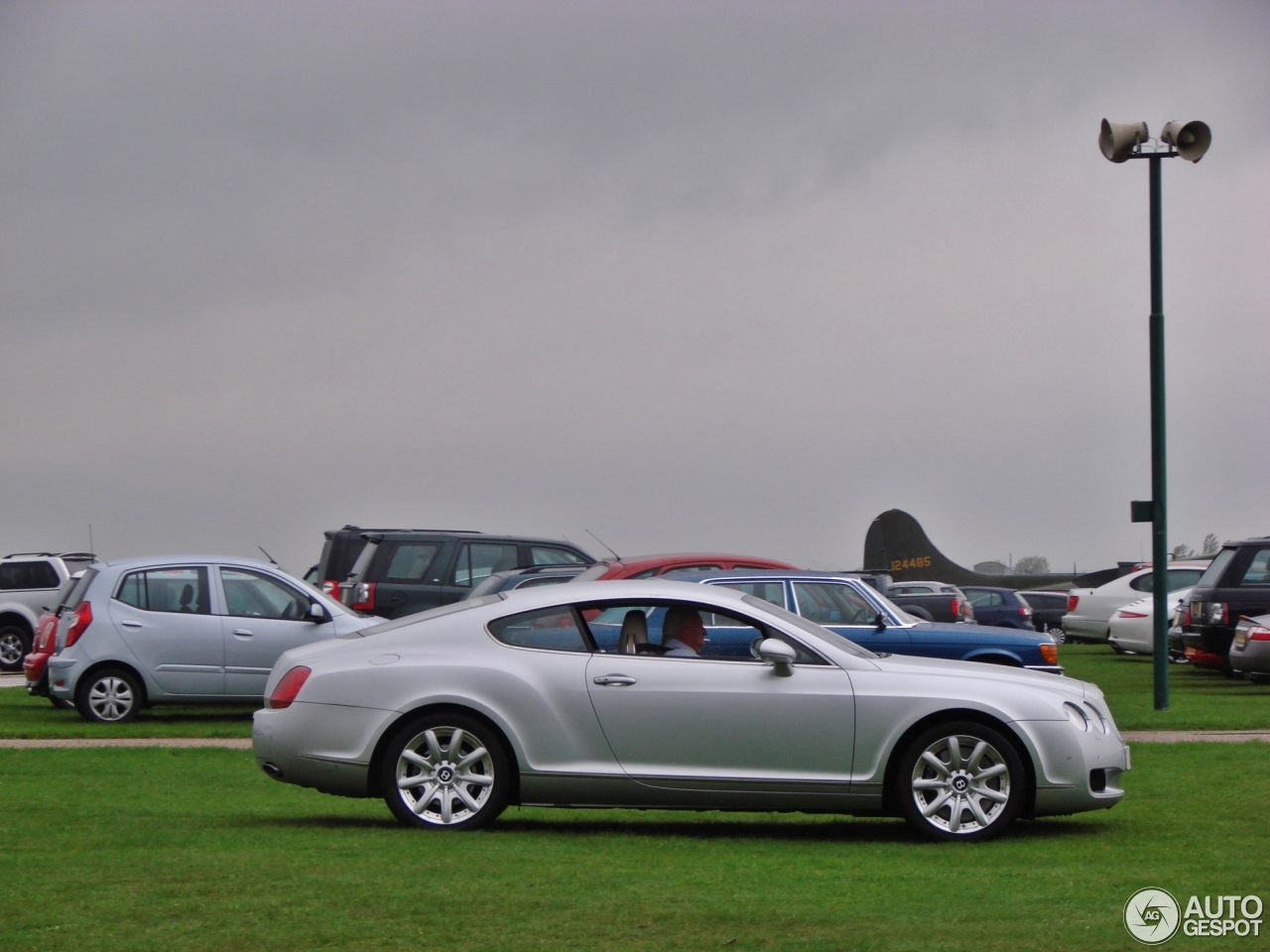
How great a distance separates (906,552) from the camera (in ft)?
190

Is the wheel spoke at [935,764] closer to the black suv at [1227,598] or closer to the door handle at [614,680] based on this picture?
the door handle at [614,680]

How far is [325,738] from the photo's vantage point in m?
8.73

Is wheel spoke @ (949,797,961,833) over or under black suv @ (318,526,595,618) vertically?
under

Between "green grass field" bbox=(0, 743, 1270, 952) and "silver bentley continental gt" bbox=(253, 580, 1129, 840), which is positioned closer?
"green grass field" bbox=(0, 743, 1270, 952)

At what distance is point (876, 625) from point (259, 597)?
6328 mm

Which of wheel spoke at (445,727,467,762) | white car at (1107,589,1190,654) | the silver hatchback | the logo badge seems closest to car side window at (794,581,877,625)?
the silver hatchback

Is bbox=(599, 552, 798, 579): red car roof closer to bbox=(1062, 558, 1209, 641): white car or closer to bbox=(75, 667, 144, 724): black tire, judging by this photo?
bbox=(75, 667, 144, 724): black tire

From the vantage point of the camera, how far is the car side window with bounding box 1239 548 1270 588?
21.6 metres

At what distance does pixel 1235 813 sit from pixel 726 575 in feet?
20.8

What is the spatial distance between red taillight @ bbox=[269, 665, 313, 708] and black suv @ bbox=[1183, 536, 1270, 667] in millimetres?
15793

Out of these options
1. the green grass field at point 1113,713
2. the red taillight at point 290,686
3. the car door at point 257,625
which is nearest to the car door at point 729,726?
the red taillight at point 290,686

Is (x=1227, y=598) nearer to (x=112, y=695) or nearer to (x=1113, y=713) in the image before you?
(x=1113, y=713)

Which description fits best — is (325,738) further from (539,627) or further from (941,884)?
(941,884)

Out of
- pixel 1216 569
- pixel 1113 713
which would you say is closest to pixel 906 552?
pixel 1216 569
